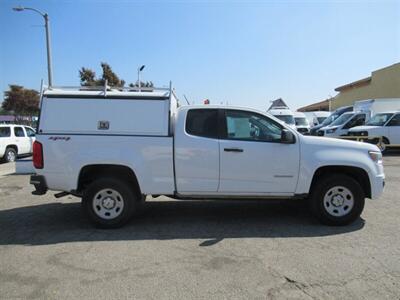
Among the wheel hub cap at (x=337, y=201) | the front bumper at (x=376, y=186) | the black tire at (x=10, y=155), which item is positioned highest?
the front bumper at (x=376, y=186)

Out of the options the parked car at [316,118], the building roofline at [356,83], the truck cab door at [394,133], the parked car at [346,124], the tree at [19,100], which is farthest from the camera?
the tree at [19,100]

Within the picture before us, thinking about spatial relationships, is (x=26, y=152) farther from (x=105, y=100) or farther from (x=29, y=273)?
(x=29, y=273)

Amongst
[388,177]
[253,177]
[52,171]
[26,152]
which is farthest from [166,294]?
[26,152]

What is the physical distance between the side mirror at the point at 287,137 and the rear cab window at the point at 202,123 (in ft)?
3.41

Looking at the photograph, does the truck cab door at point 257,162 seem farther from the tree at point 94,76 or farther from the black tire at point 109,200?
the tree at point 94,76

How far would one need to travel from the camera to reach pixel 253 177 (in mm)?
6012

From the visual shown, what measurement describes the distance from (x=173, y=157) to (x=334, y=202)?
2.65 metres

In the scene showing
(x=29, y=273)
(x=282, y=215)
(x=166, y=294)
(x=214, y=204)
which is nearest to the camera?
(x=166, y=294)

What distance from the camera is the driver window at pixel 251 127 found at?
19.9 ft

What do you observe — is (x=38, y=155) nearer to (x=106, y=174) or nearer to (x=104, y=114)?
(x=106, y=174)

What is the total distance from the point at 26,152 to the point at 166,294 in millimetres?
16012

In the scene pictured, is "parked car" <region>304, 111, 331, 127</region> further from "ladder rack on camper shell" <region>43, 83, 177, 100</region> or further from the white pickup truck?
"ladder rack on camper shell" <region>43, 83, 177, 100</region>

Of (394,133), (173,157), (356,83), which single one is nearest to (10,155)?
(173,157)

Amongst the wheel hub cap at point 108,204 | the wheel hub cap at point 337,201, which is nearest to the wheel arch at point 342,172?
the wheel hub cap at point 337,201
